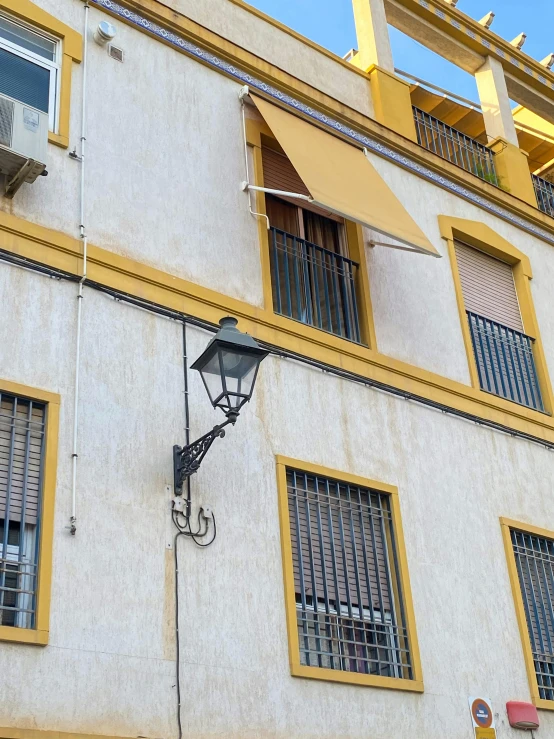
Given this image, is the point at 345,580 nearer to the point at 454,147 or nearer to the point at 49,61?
the point at 49,61

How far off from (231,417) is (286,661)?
6.44 feet

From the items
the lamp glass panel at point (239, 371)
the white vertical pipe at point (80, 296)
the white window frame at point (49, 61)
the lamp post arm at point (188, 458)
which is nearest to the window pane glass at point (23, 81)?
the white window frame at point (49, 61)

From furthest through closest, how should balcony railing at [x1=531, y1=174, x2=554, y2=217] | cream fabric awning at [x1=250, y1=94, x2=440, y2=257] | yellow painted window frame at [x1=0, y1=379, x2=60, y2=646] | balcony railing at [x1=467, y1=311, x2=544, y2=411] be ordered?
balcony railing at [x1=531, y1=174, x2=554, y2=217], balcony railing at [x1=467, y1=311, x2=544, y2=411], cream fabric awning at [x1=250, y1=94, x2=440, y2=257], yellow painted window frame at [x1=0, y1=379, x2=60, y2=646]

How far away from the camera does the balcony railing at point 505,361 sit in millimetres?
11561

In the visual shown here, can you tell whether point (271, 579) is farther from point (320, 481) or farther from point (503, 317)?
point (503, 317)

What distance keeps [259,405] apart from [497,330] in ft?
13.5

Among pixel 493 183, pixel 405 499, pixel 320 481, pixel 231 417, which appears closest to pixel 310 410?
pixel 320 481

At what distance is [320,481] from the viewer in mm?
9102

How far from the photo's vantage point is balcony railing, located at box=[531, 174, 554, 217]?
1422 centimetres

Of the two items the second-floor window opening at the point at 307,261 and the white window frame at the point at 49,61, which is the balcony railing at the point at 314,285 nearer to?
the second-floor window opening at the point at 307,261

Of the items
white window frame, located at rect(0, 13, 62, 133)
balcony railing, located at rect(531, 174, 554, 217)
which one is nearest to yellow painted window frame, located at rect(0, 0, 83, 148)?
white window frame, located at rect(0, 13, 62, 133)

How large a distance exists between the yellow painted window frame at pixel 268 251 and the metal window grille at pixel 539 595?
8.30 ft

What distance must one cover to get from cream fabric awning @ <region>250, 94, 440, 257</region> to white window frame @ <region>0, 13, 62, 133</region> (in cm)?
209

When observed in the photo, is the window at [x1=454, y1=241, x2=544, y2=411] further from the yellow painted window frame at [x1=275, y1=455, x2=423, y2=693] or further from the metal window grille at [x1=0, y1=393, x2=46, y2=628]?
the metal window grille at [x1=0, y1=393, x2=46, y2=628]
